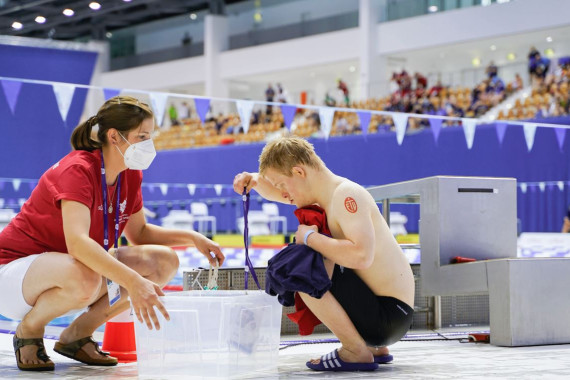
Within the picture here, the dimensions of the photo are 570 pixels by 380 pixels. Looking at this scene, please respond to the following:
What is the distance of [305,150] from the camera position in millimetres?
2570

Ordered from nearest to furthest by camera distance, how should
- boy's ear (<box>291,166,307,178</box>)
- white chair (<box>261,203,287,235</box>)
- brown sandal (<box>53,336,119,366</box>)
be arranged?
boy's ear (<box>291,166,307,178</box>) < brown sandal (<box>53,336,119,366</box>) < white chair (<box>261,203,287,235</box>)

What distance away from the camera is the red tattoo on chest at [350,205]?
2479 mm

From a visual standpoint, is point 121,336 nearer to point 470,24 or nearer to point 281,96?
point 470,24

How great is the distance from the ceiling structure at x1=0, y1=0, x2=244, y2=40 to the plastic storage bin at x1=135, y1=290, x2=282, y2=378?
21416 millimetres

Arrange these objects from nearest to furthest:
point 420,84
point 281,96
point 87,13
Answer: point 420,84
point 281,96
point 87,13

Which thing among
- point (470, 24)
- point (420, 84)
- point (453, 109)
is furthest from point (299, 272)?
point (470, 24)

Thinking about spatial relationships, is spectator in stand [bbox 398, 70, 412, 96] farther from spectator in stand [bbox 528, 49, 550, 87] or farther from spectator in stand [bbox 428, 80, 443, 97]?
spectator in stand [bbox 528, 49, 550, 87]

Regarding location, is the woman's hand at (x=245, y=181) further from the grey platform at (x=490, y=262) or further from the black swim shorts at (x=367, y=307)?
the grey platform at (x=490, y=262)

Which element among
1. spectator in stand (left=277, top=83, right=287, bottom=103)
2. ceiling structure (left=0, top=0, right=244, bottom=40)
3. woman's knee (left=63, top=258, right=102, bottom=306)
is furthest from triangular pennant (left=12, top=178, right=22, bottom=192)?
woman's knee (left=63, top=258, right=102, bottom=306)

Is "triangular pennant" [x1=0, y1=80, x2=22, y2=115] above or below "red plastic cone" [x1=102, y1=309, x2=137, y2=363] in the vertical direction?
above

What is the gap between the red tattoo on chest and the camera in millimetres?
2479

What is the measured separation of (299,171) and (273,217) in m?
15.5

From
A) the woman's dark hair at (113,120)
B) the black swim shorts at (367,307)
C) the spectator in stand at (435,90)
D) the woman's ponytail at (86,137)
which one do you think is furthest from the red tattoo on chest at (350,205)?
the spectator in stand at (435,90)

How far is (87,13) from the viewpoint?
25.2 metres
